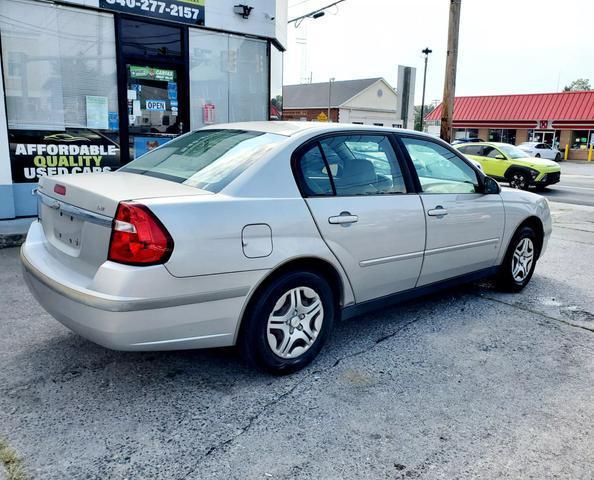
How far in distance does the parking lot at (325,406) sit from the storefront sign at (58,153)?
358 centimetres

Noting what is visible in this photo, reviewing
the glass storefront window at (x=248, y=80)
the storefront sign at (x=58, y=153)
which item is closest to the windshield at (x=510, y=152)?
the glass storefront window at (x=248, y=80)

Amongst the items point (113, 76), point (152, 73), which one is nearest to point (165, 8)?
point (152, 73)

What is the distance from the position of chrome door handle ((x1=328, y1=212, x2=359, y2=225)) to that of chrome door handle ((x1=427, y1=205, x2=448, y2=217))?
2.71 feet

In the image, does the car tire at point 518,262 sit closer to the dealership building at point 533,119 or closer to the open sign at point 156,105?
the open sign at point 156,105

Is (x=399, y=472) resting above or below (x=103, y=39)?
Result: below

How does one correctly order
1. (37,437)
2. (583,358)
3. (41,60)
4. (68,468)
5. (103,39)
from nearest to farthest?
(68,468), (37,437), (583,358), (41,60), (103,39)

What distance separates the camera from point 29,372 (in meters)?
3.31

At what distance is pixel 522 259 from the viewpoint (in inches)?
208

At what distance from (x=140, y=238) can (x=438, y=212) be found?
7.90 feet

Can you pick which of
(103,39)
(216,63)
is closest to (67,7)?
(103,39)

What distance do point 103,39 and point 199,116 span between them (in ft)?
6.43

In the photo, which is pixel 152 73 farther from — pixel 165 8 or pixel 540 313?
pixel 540 313

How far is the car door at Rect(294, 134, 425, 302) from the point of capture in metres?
3.44

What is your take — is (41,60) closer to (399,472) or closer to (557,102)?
(399,472)
